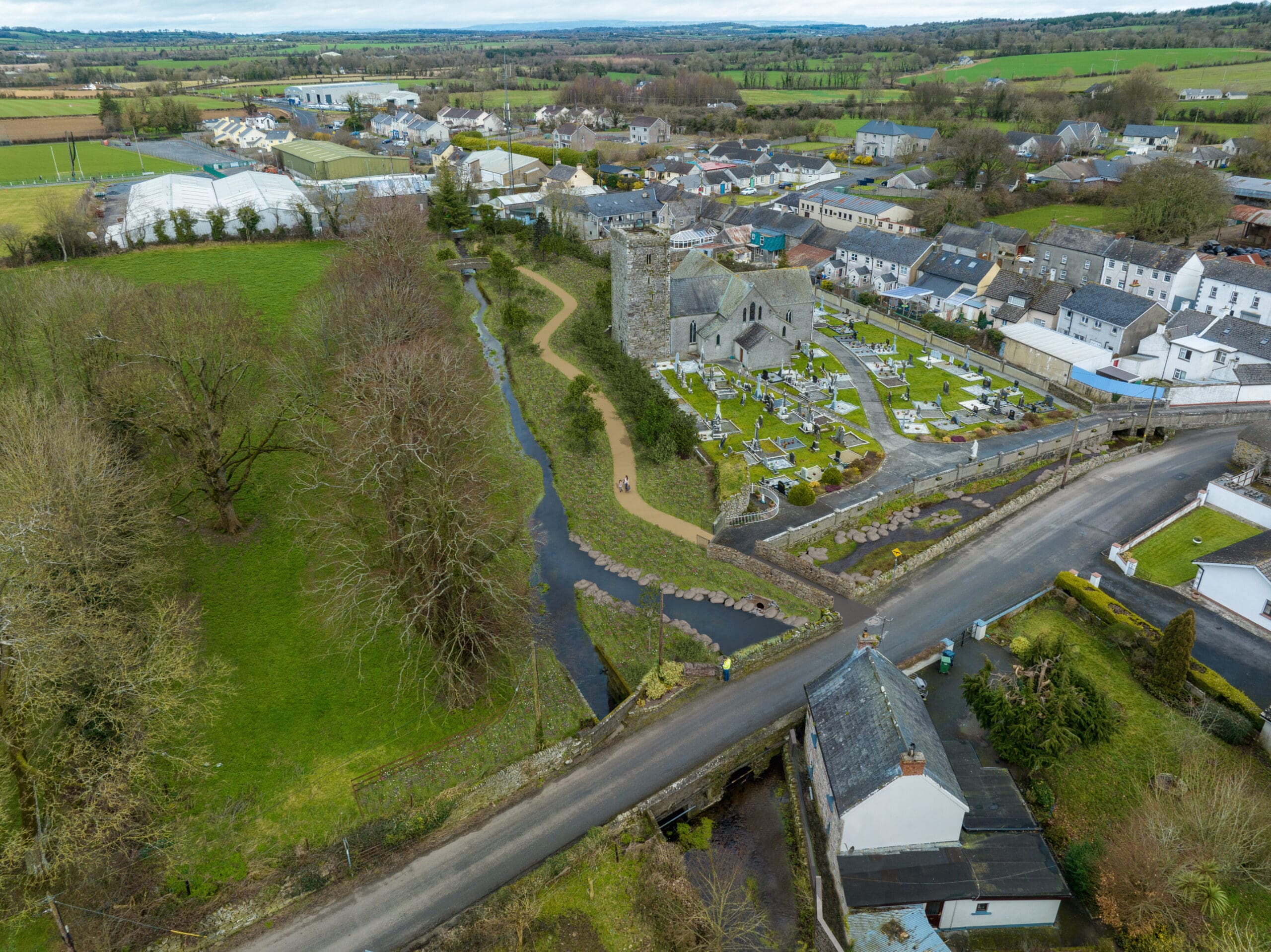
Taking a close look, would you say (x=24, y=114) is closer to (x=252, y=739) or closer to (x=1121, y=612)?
(x=252, y=739)

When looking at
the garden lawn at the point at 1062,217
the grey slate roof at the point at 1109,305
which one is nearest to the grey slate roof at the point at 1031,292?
the grey slate roof at the point at 1109,305

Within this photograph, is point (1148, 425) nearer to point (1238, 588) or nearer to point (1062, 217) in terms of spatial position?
point (1238, 588)

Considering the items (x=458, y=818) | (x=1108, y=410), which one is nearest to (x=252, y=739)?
(x=458, y=818)

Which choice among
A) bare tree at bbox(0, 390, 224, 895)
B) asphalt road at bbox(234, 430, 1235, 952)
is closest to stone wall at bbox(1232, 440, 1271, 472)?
asphalt road at bbox(234, 430, 1235, 952)

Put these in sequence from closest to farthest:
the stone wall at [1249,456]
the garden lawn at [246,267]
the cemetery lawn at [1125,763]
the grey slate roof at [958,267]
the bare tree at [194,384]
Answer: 1. the cemetery lawn at [1125,763]
2. the bare tree at [194,384]
3. the stone wall at [1249,456]
4. the grey slate roof at [958,267]
5. the garden lawn at [246,267]

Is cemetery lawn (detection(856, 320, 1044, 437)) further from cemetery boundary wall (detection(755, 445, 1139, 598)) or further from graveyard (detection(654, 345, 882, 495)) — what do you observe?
cemetery boundary wall (detection(755, 445, 1139, 598))

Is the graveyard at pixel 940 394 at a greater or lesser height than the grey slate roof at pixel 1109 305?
lesser

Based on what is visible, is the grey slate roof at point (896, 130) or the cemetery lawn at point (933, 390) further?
the grey slate roof at point (896, 130)

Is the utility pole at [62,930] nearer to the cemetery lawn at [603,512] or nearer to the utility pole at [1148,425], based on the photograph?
the cemetery lawn at [603,512]
